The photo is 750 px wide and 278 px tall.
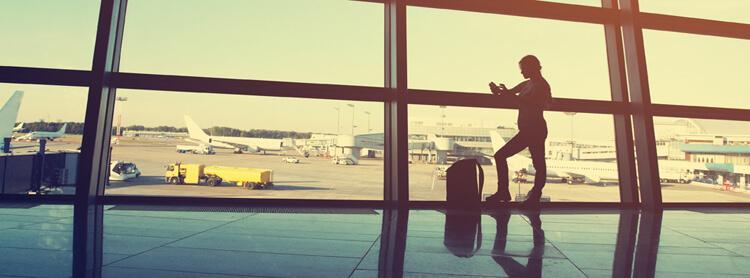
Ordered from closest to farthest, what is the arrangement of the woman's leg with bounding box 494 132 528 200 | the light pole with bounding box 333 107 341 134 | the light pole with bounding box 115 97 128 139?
the woman's leg with bounding box 494 132 528 200, the light pole with bounding box 115 97 128 139, the light pole with bounding box 333 107 341 134

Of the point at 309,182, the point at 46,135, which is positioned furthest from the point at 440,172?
the point at 46,135

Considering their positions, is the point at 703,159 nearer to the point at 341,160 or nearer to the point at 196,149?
the point at 341,160

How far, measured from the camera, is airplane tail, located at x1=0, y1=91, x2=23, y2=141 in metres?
3.68

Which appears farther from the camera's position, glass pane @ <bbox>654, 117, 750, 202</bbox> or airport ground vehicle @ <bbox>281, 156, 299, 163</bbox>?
glass pane @ <bbox>654, 117, 750, 202</bbox>

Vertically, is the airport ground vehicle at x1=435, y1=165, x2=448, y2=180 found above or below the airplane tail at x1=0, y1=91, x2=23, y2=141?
below

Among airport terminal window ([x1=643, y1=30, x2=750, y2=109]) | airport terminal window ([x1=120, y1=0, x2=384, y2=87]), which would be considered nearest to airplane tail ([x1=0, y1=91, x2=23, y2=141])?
airport terminal window ([x1=120, y1=0, x2=384, y2=87])

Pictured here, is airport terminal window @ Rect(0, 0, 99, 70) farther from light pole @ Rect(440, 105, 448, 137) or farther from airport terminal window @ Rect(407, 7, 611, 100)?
light pole @ Rect(440, 105, 448, 137)

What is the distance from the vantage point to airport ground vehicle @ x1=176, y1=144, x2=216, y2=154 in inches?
165

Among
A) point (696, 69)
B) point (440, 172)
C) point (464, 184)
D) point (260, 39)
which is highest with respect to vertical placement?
point (260, 39)

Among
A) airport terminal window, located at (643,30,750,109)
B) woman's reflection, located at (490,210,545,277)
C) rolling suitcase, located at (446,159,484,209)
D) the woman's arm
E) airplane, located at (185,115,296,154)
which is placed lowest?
woman's reflection, located at (490,210,545,277)

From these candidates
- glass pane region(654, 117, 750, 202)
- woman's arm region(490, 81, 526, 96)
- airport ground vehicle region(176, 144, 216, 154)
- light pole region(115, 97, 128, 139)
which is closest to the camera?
woman's arm region(490, 81, 526, 96)

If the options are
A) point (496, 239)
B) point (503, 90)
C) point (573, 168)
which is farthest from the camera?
point (573, 168)

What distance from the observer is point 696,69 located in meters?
4.68

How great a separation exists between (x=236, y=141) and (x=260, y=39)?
0.96 m
